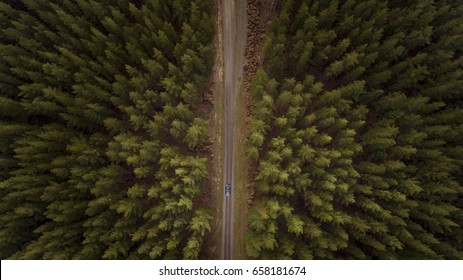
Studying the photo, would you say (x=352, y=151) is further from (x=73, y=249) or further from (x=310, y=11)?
(x=73, y=249)

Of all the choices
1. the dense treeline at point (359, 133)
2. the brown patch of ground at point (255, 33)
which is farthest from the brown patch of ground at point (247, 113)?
the dense treeline at point (359, 133)

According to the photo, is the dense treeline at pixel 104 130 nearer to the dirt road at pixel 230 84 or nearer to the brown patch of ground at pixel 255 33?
the dirt road at pixel 230 84

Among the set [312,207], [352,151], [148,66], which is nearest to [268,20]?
[148,66]

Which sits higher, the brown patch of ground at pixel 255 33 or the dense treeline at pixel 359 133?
the brown patch of ground at pixel 255 33

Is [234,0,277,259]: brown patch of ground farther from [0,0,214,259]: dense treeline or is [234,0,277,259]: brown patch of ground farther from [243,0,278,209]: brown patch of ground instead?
[0,0,214,259]: dense treeline

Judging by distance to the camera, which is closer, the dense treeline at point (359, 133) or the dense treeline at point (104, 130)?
the dense treeline at point (359, 133)

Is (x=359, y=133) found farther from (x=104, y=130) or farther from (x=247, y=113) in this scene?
(x=104, y=130)
